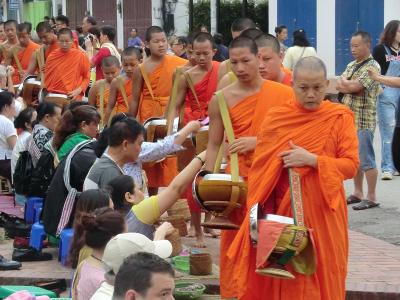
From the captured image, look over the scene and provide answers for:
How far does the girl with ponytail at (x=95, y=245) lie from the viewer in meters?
5.49

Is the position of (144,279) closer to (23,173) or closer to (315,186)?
(315,186)

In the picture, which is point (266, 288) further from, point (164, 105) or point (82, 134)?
point (164, 105)

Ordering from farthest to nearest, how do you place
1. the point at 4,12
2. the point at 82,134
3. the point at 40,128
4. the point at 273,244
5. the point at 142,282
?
1. the point at 4,12
2. the point at 40,128
3. the point at 82,134
4. the point at 273,244
5. the point at 142,282

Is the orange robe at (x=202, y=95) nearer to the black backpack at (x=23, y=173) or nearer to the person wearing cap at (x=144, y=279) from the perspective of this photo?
the black backpack at (x=23, y=173)

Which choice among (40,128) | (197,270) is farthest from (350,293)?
(40,128)

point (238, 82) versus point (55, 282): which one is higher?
point (238, 82)

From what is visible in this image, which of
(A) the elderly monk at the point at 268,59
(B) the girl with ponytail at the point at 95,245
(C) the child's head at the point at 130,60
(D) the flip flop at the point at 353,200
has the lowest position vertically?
(D) the flip flop at the point at 353,200

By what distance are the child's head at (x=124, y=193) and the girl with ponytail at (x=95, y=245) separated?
4.16 feet

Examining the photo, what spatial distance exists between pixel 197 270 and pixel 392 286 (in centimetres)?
136

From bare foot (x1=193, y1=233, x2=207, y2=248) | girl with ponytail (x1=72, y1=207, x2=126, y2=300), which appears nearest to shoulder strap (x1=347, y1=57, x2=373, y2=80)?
bare foot (x1=193, y1=233, x2=207, y2=248)

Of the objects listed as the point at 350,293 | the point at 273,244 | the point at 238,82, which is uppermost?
the point at 238,82

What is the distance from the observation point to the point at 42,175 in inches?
399

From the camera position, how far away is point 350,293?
26.3ft

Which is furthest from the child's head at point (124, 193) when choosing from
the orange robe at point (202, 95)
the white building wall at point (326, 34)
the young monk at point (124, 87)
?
the white building wall at point (326, 34)
